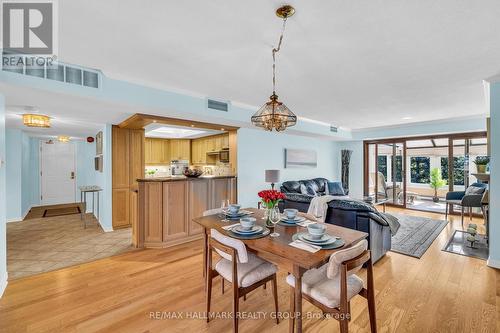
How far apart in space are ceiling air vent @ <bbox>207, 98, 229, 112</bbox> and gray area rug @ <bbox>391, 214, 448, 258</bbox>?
372 centimetres

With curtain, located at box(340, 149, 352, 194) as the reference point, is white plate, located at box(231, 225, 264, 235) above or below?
below

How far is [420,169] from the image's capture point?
7.43m

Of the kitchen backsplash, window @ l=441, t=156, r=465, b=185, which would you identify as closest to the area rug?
window @ l=441, t=156, r=465, b=185

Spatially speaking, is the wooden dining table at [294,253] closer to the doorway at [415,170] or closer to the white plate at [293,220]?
the white plate at [293,220]

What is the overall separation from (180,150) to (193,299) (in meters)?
5.57

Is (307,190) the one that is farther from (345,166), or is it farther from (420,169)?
(420,169)

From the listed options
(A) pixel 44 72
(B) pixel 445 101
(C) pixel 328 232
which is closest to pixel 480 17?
(C) pixel 328 232

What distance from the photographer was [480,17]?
5.78ft

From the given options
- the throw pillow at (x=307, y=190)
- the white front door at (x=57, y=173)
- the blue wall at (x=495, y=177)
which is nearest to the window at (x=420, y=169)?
the throw pillow at (x=307, y=190)

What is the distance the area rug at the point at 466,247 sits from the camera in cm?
344

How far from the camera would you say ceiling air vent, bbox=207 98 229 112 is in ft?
12.6

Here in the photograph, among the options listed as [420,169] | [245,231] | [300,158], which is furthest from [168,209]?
[420,169]

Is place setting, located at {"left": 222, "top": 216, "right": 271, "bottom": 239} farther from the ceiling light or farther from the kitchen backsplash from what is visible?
the kitchen backsplash

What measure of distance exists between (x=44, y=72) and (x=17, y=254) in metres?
2.88
